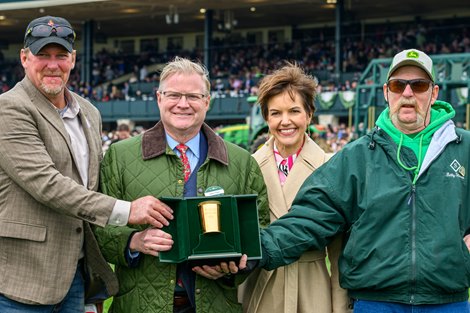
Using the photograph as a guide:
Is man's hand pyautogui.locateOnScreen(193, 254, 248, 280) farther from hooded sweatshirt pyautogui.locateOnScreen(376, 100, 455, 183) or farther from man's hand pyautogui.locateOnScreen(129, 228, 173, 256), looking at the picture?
hooded sweatshirt pyautogui.locateOnScreen(376, 100, 455, 183)

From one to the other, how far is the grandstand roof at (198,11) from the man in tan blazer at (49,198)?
39.4 metres

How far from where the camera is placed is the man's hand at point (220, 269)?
4008 mm

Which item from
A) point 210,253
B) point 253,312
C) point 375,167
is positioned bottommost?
point 253,312

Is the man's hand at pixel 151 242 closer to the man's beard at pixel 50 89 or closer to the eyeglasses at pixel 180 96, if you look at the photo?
the eyeglasses at pixel 180 96

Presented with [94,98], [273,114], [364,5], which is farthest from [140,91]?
[273,114]

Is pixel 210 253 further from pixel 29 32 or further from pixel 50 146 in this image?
pixel 29 32

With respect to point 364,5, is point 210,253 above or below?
below

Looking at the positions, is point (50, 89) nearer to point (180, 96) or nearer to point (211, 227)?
point (180, 96)

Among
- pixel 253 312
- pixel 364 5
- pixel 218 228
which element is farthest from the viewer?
pixel 364 5

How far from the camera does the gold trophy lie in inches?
154

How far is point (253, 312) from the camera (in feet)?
14.7

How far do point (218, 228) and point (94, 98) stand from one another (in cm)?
4294

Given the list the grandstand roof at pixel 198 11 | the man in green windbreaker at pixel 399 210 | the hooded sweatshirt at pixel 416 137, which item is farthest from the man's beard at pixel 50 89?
the grandstand roof at pixel 198 11

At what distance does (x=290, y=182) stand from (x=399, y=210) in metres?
0.72
